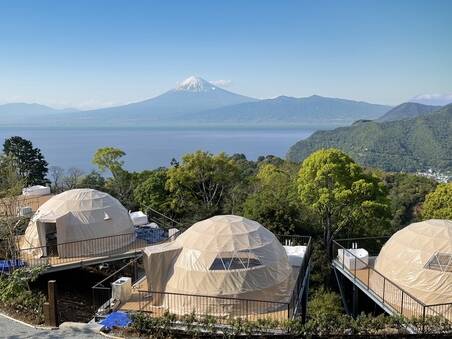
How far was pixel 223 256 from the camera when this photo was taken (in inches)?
587

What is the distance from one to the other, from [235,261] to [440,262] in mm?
7772

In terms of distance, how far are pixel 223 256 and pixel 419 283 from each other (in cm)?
753

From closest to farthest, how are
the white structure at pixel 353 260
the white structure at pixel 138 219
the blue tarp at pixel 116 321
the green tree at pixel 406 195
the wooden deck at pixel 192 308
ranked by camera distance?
the blue tarp at pixel 116 321 < the wooden deck at pixel 192 308 < the white structure at pixel 353 260 < the white structure at pixel 138 219 < the green tree at pixel 406 195

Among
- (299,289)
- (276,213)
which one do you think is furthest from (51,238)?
(299,289)

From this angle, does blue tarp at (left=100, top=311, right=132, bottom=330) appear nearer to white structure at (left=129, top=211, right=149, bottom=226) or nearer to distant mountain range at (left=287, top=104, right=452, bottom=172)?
white structure at (left=129, top=211, right=149, bottom=226)

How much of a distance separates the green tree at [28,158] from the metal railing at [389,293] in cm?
3143

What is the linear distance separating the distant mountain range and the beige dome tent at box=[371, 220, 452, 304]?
9075 centimetres

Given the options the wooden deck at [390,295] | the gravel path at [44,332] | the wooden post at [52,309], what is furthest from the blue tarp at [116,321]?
the wooden deck at [390,295]

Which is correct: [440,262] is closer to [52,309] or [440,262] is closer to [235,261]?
[235,261]

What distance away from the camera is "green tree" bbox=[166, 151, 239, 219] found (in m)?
31.1

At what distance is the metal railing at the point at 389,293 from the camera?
14211mm

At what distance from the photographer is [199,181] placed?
107 ft

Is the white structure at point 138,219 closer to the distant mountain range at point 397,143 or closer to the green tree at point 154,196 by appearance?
the green tree at point 154,196

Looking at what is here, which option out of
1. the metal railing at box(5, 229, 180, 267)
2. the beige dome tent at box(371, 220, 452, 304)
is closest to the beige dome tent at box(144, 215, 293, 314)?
the beige dome tent at box(371, 220, 452, 304)
